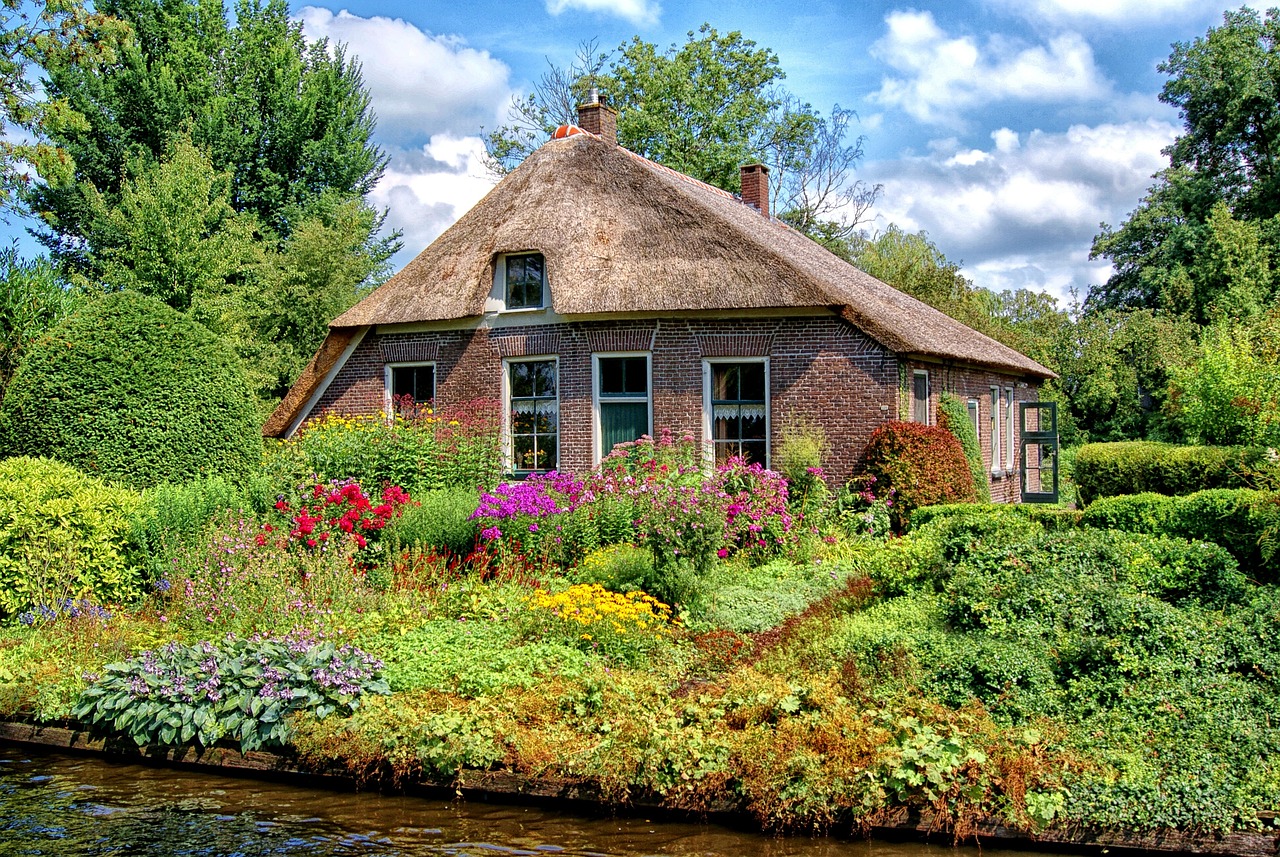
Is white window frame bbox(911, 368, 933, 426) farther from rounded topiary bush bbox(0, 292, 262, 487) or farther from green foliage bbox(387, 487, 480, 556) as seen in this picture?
rounded topiary bush bbox(0, 292, 262, 487)

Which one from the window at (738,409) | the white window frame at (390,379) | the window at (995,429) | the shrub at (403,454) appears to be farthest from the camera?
the window at (995,429)

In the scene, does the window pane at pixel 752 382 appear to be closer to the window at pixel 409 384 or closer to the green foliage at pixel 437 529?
the window at pixel 409 384

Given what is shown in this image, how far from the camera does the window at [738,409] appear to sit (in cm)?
1650

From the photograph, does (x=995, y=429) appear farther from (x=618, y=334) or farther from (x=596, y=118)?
(x=596, y=118)

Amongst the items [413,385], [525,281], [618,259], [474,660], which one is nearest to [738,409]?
[618,259]

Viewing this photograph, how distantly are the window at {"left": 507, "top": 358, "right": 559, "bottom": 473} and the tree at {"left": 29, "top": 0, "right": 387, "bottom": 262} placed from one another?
15638mm

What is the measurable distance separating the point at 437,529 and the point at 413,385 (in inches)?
294

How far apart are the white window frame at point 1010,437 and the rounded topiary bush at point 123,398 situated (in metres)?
16.6

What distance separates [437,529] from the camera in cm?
1175

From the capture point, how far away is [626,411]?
1709 centimetres

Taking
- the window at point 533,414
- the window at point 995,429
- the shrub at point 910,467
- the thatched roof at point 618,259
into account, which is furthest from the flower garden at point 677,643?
the window at point 995,429

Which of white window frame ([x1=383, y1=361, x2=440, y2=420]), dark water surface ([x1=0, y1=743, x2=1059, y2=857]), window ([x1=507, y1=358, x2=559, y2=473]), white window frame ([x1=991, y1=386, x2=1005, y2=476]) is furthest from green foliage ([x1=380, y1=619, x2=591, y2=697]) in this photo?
white window frame ([x1=991, y1=386, x2=1005, y2=476])

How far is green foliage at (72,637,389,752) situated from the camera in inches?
298

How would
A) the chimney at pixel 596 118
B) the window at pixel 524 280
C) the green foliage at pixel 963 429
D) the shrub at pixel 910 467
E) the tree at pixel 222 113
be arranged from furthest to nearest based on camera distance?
the tree at pixel 222 113 < the chimney at pixel 596 118 < the green foliage at pixel 963 429 < the window at pixel 524 280 < the shrub at pixel 910 467
